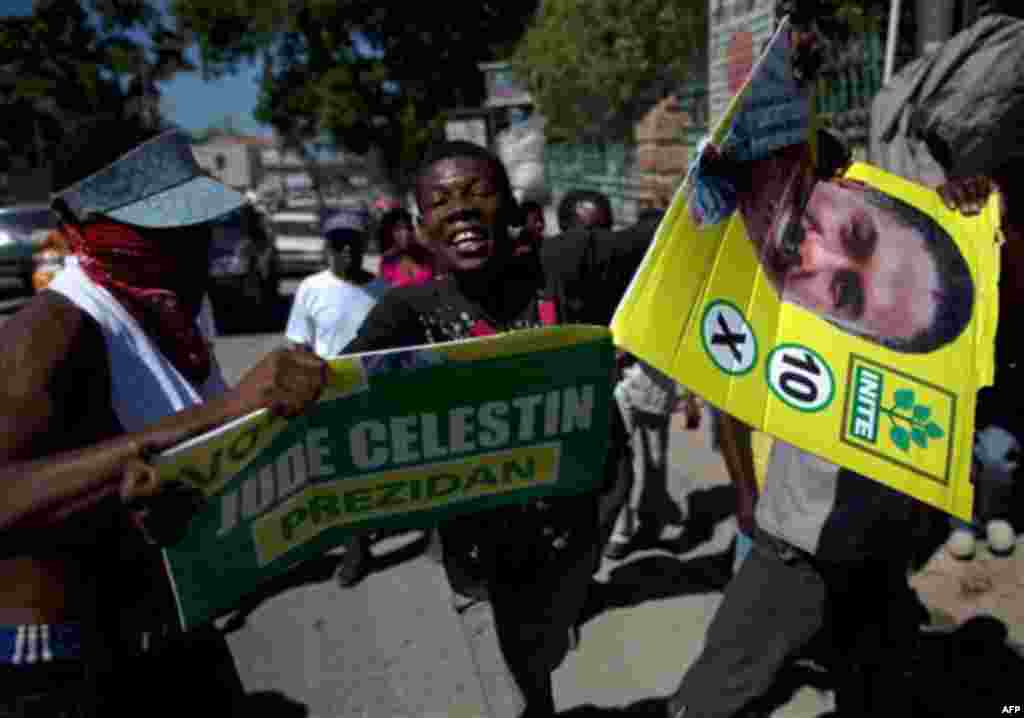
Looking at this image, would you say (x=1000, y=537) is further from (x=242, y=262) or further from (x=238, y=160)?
(x=238, y=160)

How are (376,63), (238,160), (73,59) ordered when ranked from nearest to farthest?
(73,59), (376,63), (238,160)

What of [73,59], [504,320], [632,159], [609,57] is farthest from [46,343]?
[73,59]

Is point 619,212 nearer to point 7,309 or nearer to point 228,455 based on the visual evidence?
point 7,309

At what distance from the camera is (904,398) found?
80.0 inches

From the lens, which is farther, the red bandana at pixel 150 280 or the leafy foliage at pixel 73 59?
the leafy foliage at pixel 73 59

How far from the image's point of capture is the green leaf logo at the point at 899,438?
2006 mm

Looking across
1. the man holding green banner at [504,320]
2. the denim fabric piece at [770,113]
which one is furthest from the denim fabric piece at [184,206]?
the denim fabric piece at [770,113]

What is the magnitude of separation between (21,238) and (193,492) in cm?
1583

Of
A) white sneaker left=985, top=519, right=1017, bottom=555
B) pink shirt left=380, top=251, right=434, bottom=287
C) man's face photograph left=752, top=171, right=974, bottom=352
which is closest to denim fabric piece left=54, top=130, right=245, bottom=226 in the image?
man's face photograph left=752, top=171, right=974, bottom=352

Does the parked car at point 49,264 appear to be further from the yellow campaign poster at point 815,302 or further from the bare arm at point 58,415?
the yellow campaign poster at point 815,302

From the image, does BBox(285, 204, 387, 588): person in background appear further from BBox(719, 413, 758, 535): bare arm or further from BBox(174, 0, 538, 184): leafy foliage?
BBox(174, 0, 538, 184): leafy foliage

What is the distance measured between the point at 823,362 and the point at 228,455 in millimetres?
1258

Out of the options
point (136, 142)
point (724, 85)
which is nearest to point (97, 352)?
point (136, 142)

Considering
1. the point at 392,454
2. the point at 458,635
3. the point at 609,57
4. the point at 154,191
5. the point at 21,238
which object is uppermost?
the point at 154,191
